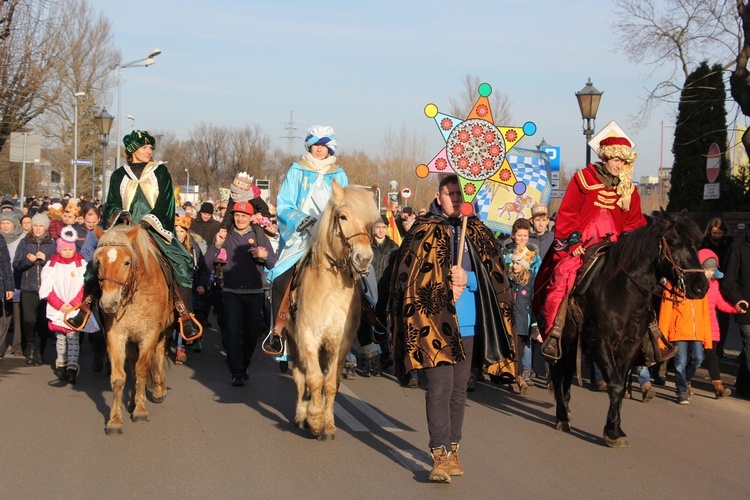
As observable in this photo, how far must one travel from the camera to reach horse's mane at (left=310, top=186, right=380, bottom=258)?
24.0ft

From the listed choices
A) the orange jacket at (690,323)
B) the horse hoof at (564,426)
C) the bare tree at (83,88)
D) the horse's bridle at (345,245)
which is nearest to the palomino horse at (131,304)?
the horse's bridle at (345,245)

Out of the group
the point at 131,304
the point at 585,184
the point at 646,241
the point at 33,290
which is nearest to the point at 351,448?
the point at 131,304

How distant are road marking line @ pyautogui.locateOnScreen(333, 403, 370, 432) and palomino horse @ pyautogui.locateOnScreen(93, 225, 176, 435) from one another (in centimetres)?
189

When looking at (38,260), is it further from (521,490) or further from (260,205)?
(521,490)

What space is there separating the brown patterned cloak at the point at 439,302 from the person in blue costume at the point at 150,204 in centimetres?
353

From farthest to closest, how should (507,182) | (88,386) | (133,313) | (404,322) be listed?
1. (88,386)
2. (133,313)
3. (507,182)
4. (404,322)

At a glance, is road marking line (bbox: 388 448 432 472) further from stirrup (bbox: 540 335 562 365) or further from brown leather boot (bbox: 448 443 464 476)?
stirrup (bbox: 540 335 562 365)

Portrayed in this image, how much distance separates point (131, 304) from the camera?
337 inches

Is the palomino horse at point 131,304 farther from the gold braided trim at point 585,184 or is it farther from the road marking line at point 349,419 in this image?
the gold braided trim at point 585,184

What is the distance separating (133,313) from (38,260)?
4828mm

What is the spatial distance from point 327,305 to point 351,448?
1.22 m

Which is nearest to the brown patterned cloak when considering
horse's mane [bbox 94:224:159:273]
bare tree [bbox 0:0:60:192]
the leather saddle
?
the leather saddle

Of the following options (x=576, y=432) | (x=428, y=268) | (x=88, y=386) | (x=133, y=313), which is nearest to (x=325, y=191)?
(x=133, y=313)

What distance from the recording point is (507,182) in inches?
292
